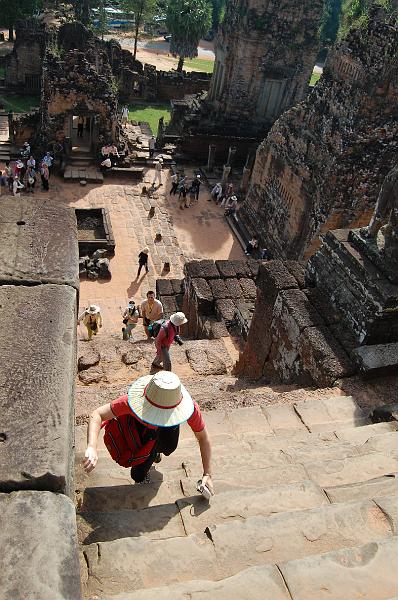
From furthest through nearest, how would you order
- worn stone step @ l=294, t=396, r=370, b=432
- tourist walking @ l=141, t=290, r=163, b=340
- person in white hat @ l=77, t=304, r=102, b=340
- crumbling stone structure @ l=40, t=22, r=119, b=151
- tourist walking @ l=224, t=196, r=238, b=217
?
crumbling stone structure @ l=40, t=22, r=119, b=151 → tourist walking @ l=224, t=196, r=238, b=217 → person in white hat @ l=77, t=304, r=102, b=340 → tourist walking @ l=141, t=290, r=163, b=340 → worn stone step @ l=294, t=396, r=370, b=432

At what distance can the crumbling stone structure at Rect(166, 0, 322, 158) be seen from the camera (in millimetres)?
18234

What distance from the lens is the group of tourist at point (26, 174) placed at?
15.6 m

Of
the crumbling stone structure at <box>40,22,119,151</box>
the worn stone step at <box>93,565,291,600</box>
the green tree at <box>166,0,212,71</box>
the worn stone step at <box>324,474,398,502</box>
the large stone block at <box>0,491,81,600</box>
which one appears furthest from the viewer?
the green tree at <box>166,0,212,71</box>

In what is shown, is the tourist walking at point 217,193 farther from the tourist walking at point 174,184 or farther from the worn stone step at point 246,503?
the worn stone step at point 246,503

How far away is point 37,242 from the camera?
370 cm

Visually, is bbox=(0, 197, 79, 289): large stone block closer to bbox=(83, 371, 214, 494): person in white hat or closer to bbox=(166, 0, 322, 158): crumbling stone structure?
bbox=(83, 371, 214, 494): person in white hat

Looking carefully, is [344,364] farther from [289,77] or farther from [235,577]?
[289,77]

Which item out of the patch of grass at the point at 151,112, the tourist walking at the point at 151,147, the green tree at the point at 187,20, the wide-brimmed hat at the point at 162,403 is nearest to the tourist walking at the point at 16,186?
the tourist walking at the point at 151,147

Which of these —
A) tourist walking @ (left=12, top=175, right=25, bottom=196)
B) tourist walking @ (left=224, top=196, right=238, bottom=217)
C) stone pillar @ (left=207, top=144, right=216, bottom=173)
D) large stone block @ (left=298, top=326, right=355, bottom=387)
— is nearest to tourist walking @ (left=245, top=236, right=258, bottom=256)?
tourist walking @ (left=224, top=196, right=238, bottom=217)

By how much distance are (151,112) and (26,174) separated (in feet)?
34.8

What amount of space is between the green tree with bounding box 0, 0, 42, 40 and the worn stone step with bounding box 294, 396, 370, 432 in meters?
28.8

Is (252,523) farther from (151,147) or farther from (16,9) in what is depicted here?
(16,9)

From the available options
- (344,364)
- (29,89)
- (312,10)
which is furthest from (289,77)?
(344,364)

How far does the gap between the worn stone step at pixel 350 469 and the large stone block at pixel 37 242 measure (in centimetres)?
208
